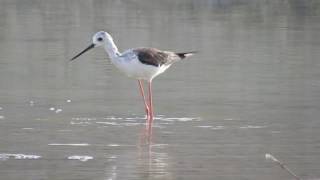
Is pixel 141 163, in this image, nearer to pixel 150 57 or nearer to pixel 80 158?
pixel 80 158

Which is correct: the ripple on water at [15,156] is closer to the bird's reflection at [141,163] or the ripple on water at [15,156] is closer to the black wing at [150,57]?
the bird's reflection at [141,163]

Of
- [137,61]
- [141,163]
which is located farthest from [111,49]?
[141,163]

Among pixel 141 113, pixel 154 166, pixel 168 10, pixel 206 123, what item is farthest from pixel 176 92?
pixel 168 10

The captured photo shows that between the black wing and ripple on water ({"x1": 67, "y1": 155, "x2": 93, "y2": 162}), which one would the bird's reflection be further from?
the black wing

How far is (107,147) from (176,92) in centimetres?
388

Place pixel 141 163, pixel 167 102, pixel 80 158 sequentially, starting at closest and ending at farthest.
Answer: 1. pixel 141 163
2. pixel 80 158
3. pixel 167 102

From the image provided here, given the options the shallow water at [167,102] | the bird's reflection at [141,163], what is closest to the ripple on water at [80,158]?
the shallow water at [167,102]

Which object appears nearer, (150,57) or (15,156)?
(15,156)

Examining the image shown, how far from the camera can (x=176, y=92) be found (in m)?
14.8

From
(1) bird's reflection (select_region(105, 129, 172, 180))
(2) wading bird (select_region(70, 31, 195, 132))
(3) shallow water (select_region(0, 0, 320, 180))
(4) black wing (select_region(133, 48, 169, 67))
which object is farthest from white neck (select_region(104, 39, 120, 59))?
(1) bird's reflection (select_region(105, 129, 172, 180))

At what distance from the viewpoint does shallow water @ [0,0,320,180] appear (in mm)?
10172

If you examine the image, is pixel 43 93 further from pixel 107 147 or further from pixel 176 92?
pixel 107 147

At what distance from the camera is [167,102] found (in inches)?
552

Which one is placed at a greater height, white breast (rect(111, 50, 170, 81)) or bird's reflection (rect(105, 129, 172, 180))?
white breast (rect(111, 50, 170, 81))
